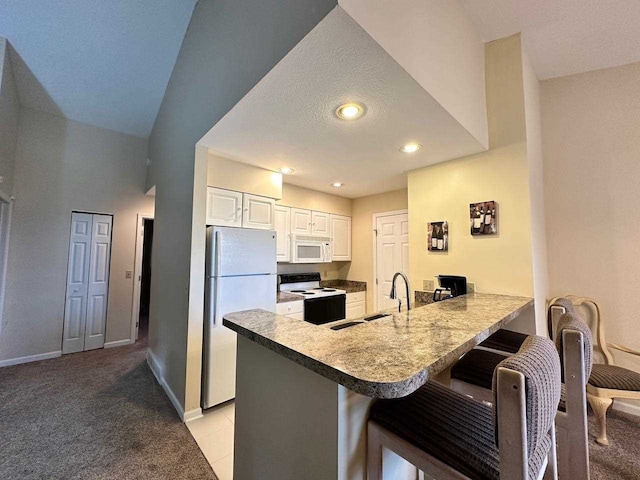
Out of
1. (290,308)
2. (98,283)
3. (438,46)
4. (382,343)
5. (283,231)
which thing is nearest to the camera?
(382,343)

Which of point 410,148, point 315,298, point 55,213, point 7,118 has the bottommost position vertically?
point 315,298

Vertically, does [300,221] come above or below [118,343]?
above

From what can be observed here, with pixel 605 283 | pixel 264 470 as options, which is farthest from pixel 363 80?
pixel 605 283

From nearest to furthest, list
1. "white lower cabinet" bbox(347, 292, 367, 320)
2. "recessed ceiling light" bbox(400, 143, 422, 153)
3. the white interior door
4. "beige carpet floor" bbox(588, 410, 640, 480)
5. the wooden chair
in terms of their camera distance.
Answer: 1. "beige carpet floor" bbox(588, 410, 640, 480)
2. the wooden chair
3. "recessed ceiling light" bbox(400, 143, 422, 153)
4. the white interior door
5. "white lower cabinet" bbox(347, 292, 367, 320)

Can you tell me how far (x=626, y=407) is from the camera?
2.28 metres

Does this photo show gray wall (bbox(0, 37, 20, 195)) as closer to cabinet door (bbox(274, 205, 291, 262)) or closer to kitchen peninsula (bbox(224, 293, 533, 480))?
cabinet door (bbox(274, 205, 291, 262))

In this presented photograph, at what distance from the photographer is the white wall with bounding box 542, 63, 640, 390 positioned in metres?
2.32

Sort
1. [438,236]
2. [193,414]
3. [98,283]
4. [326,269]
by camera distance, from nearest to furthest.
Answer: [193,414]
[438,236]
[98,283]
[326,269]

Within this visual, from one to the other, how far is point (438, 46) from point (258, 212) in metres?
2.07

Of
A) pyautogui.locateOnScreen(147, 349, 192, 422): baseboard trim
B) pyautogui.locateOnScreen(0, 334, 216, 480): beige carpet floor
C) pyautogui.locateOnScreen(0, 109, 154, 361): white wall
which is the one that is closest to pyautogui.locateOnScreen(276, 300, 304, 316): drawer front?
pyautogui.locateOnScreen(147, 349, 192, 422): baseboard trim

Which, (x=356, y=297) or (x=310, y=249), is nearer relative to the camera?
(x=310, y=249)

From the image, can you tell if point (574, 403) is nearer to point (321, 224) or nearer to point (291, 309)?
point (291, 309)

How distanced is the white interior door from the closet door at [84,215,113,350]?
13.6 ft

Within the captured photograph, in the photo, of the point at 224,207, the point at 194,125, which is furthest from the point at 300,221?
the point at 194,125
